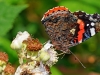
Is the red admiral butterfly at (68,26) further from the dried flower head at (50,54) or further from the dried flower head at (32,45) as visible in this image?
the dried flower head at (32,45)

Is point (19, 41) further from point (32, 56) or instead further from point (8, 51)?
point (8, 51)

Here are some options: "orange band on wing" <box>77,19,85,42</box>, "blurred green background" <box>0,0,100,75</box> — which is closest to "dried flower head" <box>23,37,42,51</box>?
"orange band on wing" <box>77,19,85,42</box>

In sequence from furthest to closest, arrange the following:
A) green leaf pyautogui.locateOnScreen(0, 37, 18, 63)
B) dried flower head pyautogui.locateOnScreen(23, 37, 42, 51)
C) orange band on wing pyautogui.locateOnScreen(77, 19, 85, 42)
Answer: green leaf pyautogui.locateOnScreen(0, 37, 18, 63)
orange band on wing pyautogui.locateOnScreen(77, 19, 85, 42)
dried flower head pyautogui.locateOnScreen(23, 37, 42, 51)

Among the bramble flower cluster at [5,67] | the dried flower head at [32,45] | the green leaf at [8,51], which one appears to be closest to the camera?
the bramble flower cluster at [5,67]

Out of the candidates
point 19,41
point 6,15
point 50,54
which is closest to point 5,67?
point 19,41

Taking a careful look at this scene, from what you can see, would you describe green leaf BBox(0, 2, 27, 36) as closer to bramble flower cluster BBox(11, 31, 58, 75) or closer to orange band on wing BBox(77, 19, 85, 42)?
bramble flower cluster BBox(11, 31, 58, 75)

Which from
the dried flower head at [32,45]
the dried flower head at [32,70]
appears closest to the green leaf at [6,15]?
the dried flower head at [32,45]
